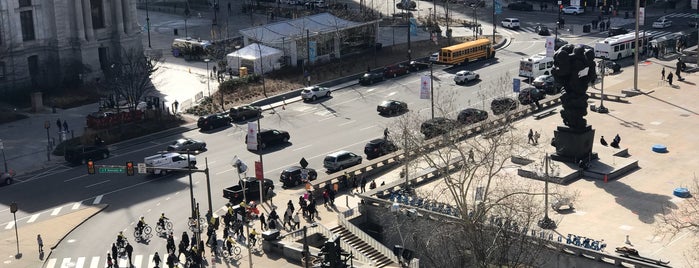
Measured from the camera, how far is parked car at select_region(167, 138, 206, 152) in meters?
93.6

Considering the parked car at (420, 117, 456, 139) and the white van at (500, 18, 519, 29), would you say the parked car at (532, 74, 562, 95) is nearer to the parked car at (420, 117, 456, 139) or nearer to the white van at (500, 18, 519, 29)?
the parked car at (420, 117, 456, 139)

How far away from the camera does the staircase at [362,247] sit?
70438 mm

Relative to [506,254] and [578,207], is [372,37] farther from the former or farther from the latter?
→ [506,254]

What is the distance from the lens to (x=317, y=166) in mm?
90062

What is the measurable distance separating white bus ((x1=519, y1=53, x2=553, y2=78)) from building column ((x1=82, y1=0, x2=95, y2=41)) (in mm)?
45999

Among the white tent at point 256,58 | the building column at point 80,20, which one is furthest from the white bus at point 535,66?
the building column at point 80,20

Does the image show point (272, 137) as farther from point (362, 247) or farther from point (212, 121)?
point (362, 247)

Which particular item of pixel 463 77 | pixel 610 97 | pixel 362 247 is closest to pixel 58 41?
pixel 463 77

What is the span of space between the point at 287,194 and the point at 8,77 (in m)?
46.3

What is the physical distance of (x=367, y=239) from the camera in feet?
239

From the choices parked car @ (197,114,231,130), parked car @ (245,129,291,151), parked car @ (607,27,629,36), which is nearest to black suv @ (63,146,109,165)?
parked car @ (197,114,231,130)

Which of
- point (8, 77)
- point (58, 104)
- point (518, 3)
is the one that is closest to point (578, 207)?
point (58, 104)

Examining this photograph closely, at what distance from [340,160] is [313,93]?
24859 mm

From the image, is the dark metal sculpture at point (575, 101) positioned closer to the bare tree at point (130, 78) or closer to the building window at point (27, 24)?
the bare tree at point (130, 78)
